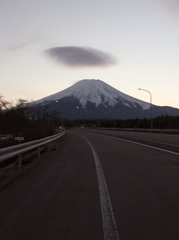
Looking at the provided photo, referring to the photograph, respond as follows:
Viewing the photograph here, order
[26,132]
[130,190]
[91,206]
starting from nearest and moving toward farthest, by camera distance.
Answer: [91,206] < [130,190] < [26,132]

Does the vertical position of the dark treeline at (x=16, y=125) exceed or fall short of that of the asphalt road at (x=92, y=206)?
it exceeds it

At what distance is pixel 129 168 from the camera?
8.57 m

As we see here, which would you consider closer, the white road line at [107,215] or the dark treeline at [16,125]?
the white road line at [107,215]

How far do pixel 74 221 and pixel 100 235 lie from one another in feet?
2.01

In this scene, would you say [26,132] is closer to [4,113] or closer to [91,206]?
[4,113]

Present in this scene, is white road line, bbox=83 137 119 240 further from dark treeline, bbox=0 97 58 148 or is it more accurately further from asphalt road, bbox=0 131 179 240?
dark treeline, bbox=0 97 58 148

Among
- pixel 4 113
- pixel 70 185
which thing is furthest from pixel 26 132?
pixel 70 185

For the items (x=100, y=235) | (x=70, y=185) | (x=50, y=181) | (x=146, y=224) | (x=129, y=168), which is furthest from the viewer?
(x=129, y=168)

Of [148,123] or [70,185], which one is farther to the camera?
[148,123]

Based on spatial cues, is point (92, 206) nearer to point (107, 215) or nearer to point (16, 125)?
point (107, 215)

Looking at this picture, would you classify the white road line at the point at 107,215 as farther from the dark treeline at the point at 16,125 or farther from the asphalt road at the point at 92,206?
the dark treeline at the point at 16,125

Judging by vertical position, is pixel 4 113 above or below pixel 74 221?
above

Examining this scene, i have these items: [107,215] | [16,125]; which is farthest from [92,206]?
[16,125]

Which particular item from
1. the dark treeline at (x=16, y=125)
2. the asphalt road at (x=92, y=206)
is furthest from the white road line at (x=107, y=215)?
the dark treeline at (x=16, y=125)
